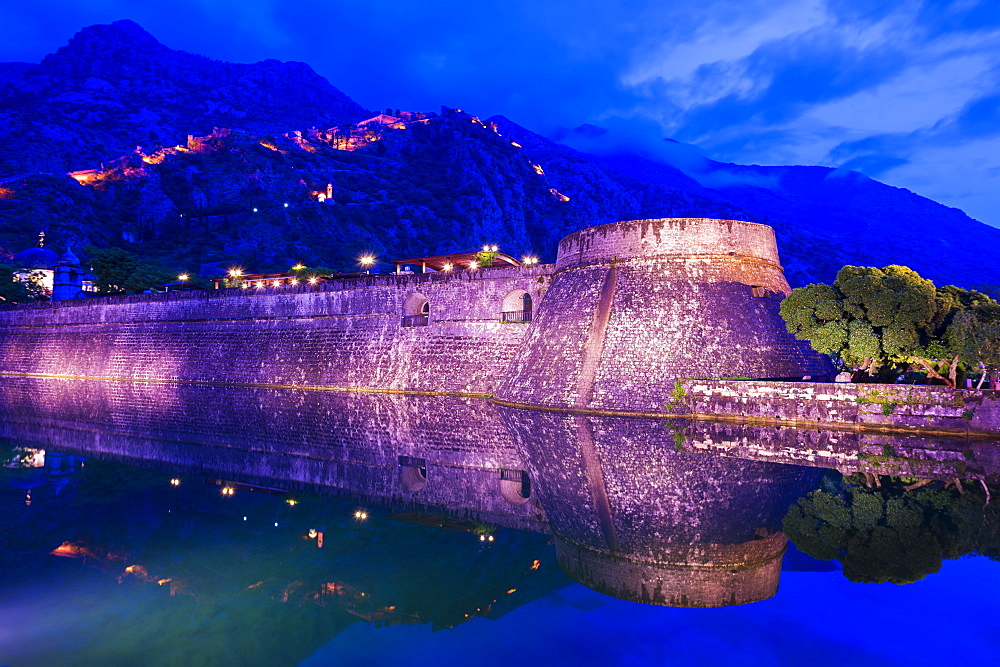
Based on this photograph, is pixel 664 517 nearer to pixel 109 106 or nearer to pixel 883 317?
pixel 883 317

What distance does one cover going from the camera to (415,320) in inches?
1195

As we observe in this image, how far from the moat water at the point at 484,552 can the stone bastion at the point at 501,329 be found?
23.6ft

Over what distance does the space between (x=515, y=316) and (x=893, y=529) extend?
819 inches

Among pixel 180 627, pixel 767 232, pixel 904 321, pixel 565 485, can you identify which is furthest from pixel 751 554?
pixel 767 232

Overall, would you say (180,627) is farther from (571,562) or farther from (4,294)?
(4,294)

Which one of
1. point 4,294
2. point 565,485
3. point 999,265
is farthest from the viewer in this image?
point 999,265

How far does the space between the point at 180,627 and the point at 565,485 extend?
21.9 ft

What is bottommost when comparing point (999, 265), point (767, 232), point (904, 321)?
point (904, 321)

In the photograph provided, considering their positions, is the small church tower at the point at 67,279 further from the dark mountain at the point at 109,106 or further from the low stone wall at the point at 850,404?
the dark mountain at the point at 109,106

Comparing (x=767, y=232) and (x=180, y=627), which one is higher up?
(x=767, y=232)

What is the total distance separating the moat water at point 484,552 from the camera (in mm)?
5250

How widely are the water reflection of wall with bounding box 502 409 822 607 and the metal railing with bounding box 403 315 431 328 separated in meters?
16.0

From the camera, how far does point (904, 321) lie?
18.4 m

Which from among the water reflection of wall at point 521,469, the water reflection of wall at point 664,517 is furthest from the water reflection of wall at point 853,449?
the water reflection of wall at point 664,517
